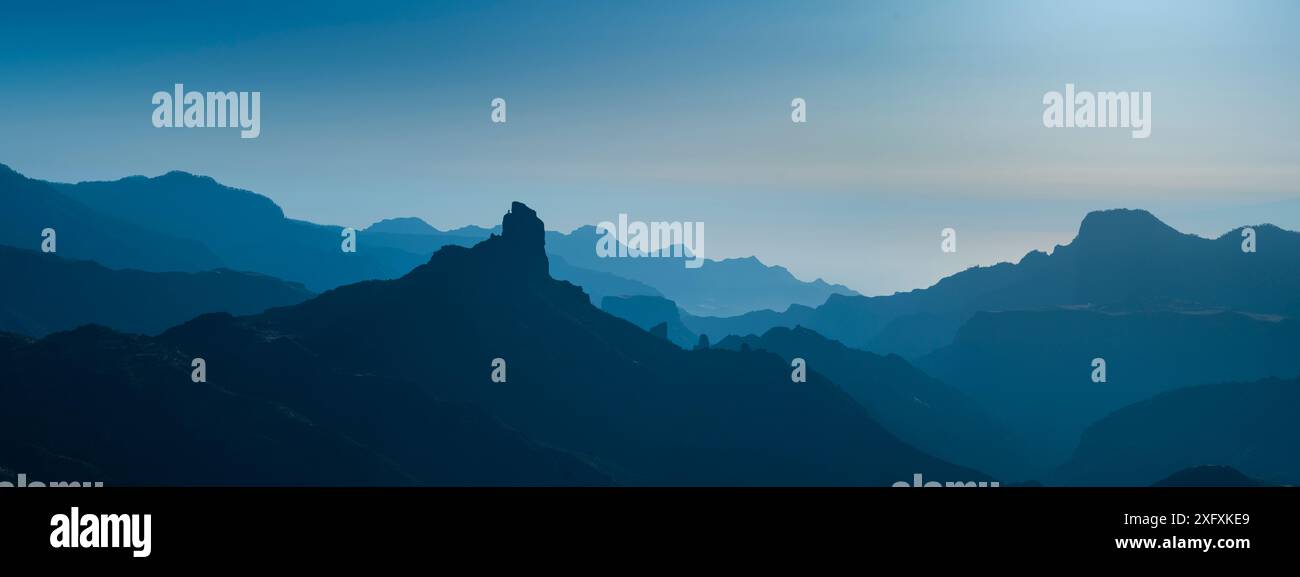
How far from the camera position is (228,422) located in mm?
143625

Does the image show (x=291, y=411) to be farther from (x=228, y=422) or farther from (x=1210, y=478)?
(x=1210, y=478)

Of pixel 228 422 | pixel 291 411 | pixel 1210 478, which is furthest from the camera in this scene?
pixel 291 411

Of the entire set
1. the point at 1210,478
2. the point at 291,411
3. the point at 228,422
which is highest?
the point at 291,411

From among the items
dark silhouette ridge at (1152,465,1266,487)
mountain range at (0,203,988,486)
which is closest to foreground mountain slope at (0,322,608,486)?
mountain range at (0,203,988,486)

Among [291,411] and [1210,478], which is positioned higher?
[291,411]

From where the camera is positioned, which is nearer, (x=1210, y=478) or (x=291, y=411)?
(x=1210, y=478)

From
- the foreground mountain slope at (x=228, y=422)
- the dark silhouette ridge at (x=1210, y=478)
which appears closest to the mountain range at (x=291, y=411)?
the foreground mountain slope at (x=228, y=422)

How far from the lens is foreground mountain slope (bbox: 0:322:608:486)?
12975 cm

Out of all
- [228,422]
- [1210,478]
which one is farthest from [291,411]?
[1210,478]

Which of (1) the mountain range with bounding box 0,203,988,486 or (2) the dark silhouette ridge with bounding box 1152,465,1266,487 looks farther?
(2) the dark silhouette ridge with bounding box 1152,465,1266,487

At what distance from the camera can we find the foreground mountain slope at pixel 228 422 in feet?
426

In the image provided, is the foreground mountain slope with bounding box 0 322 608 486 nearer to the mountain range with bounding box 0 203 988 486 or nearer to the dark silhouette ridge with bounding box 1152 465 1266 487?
the mountain range with bounding box 0 203 988 486
